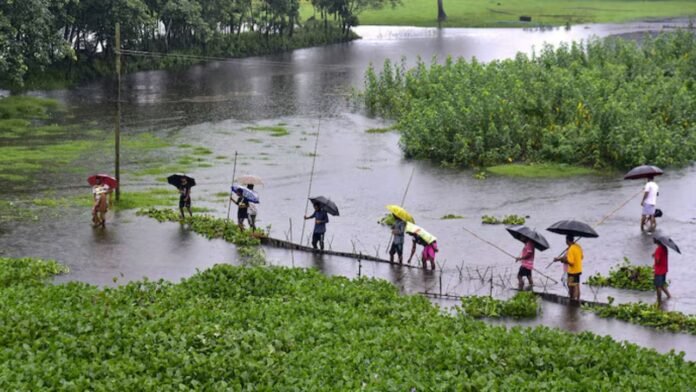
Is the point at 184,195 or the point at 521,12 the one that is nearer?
the point at 184,195

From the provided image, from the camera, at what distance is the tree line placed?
171ft

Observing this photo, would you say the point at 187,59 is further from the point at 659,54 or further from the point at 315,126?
the point at 659,54

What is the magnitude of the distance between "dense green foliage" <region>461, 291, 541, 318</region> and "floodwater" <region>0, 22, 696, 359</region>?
1.56 feet

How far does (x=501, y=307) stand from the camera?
2212 centimetres

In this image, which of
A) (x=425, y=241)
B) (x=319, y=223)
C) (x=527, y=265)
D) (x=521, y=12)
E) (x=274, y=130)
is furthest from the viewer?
(x=521, y=12)

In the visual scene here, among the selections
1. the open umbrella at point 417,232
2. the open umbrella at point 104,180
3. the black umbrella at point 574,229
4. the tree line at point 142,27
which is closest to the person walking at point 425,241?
the open umbrella at point 417,232

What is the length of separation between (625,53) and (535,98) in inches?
481

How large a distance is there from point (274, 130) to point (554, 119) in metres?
15.4

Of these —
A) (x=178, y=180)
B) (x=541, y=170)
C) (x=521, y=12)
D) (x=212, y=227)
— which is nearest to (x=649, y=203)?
(x=541, y=170)

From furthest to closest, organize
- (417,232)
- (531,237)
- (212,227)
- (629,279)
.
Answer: (212,227) < (417,232) < (629,279) < (531,237)

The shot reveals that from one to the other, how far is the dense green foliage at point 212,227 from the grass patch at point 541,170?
13009 millimetres

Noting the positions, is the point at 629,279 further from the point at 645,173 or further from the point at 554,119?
the point at 554,119

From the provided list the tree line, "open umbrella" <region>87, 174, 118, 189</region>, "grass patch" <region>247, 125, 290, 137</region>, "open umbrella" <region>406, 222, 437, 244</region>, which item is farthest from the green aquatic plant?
the tree line

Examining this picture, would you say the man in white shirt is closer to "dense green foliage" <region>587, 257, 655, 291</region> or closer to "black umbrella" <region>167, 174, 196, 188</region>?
"dense green foliage" <region>587, 257, 655, 291</region>
